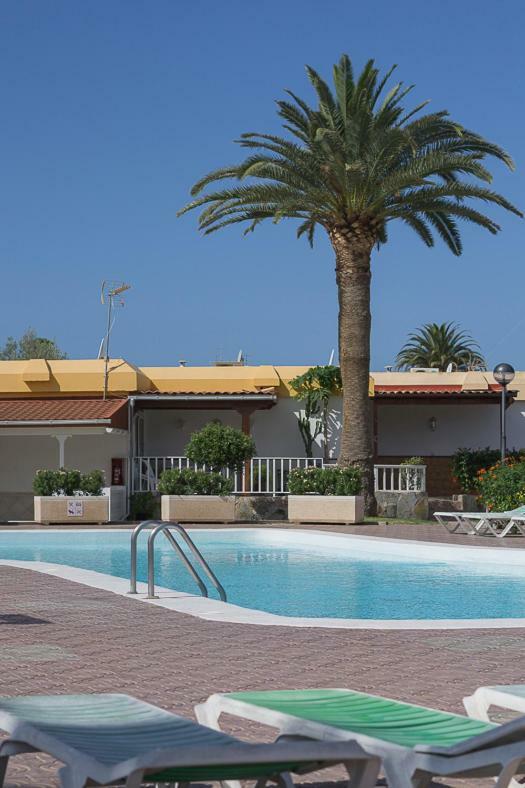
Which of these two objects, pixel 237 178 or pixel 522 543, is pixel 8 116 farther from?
pixel 522 543

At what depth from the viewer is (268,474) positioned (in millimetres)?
26766

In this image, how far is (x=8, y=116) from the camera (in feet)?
112

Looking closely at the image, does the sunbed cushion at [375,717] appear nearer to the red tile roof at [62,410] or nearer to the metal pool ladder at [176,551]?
the metal pool ladder at [176,551]

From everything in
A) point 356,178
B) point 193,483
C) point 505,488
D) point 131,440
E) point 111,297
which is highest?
point 356,178

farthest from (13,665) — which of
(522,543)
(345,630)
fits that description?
(522,543)

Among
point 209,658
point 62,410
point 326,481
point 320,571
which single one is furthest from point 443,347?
point 209,658

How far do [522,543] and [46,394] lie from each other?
48.9 feet

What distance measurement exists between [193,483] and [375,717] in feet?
64.3

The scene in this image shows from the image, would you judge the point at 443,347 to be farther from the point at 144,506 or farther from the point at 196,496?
the point at 196,496

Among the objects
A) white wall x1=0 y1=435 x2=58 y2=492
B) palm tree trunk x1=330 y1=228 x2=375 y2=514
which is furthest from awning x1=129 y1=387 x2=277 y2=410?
palm tree trunk x1=330 y1=228 x2=375 y2=514

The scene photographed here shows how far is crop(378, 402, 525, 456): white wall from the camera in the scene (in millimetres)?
30125

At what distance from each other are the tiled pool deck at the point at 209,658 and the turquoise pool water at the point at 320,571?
10.3ft

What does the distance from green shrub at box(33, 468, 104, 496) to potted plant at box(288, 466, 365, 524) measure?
410 cm

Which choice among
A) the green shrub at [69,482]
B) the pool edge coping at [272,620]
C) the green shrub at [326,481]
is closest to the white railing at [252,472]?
the green shrub at [326,481]
